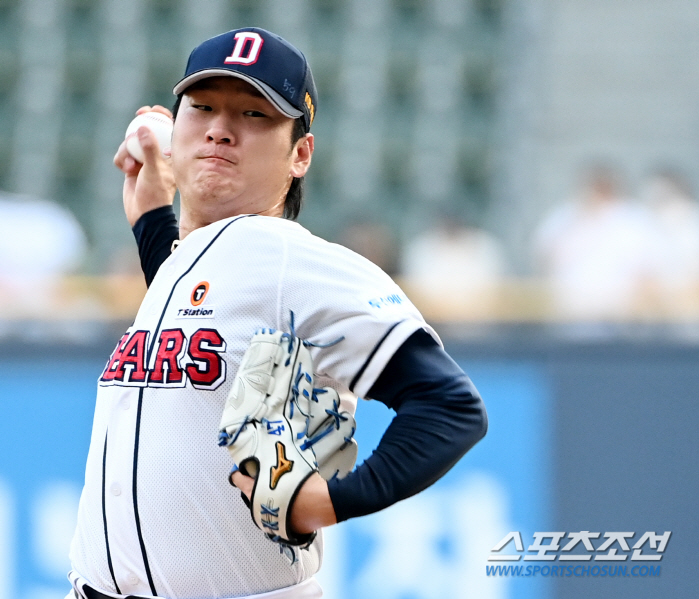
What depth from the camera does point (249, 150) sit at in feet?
7.22

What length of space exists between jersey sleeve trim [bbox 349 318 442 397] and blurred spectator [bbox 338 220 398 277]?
4.44 meters

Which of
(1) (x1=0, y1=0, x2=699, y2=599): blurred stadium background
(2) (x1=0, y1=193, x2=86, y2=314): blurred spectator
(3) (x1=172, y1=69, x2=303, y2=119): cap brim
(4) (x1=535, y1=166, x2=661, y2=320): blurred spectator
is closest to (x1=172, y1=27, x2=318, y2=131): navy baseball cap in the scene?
(3) (x1=172, y1=69, x2=303, y2=119): cap brim

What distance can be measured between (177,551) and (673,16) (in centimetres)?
1448

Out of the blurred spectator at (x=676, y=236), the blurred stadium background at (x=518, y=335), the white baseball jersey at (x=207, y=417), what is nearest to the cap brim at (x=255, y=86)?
the white baseball jersey at (x=207, y=417)

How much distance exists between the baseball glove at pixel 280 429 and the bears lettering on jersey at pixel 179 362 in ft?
0.37

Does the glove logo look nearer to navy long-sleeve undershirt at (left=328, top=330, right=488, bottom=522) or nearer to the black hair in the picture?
navy long-sleeve undershirt at (left=328, top=330, right=488, bottom=522)

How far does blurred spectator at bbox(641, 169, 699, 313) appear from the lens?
560 cm

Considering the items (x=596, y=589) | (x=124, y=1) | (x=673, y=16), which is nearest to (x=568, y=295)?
(x=596, y=589)

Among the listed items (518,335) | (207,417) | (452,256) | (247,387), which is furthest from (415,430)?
(452,256)

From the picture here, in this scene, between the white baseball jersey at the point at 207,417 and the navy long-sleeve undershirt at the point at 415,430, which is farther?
the white baseball jersey at the point at 207,417

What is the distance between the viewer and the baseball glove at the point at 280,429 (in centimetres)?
179

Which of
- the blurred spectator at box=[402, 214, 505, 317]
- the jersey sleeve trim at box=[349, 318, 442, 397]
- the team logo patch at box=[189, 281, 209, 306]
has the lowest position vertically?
the jersey sleeve trim at box=[349, 318, 442, 397]

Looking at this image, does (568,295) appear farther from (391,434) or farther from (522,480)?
(391,434)

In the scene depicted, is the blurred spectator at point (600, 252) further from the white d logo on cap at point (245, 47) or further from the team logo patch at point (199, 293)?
the team logo patch at point (199, 293)
